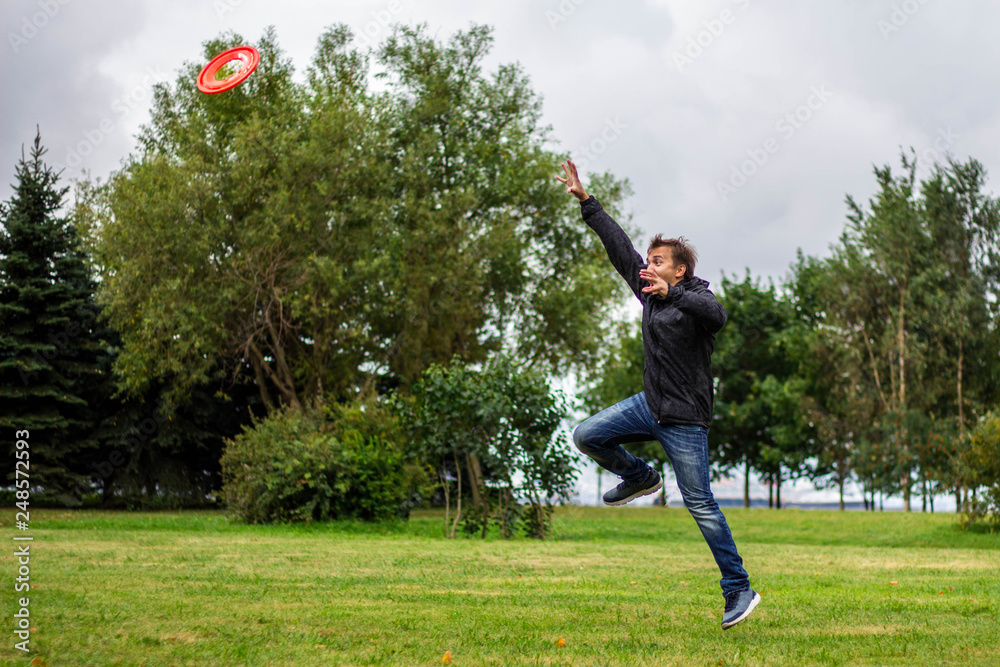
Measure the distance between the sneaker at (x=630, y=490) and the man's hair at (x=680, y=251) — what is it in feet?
4.83

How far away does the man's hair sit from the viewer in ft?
18.2

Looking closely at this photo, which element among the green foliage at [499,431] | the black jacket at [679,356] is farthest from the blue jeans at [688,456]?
the green foliage at [499,431]

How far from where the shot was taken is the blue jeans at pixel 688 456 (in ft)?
A: 17.1

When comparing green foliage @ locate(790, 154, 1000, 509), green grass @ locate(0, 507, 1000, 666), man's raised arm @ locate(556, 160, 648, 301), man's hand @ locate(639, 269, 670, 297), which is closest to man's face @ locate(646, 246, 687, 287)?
man's raised arm @ locate(556, 160, 648, 301)

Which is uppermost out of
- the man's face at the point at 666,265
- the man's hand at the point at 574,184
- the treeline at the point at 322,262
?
the treeline at the point at 322,262

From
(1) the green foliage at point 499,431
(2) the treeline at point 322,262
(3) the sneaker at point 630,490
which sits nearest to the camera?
(3) the sneaker at point 630,490

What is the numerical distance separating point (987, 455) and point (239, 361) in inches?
787

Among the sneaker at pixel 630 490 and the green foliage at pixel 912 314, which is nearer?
the sneaker at pixel 630 490

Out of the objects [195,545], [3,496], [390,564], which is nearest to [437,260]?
[3,496]

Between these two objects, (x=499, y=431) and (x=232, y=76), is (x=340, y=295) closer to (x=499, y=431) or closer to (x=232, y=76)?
(x=232, y=76)

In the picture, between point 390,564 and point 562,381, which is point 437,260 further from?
point 390,564

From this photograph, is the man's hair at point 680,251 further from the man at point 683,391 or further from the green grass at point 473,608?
the green grass at point 473,608

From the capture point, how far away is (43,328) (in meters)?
25.3

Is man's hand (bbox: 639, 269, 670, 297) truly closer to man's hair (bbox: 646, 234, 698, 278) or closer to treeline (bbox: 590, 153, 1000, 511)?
man's hair (bbox: 646, 234, 698, 278)
